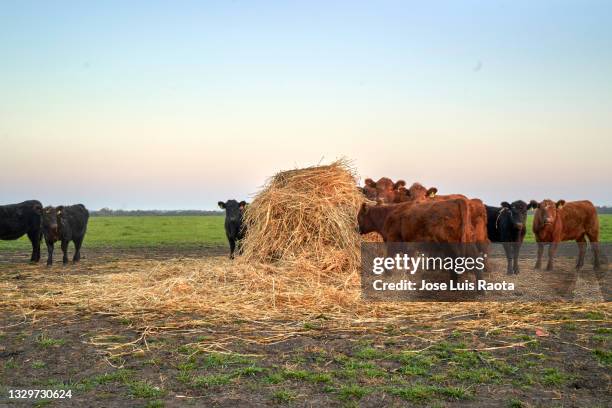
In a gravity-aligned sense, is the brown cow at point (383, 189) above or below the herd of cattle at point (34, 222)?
above

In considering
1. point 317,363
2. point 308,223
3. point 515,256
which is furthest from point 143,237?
point 317,363

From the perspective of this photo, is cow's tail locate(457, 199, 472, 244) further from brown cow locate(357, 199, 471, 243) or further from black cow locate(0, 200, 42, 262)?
black cow locate(0, 200, 42, 262)

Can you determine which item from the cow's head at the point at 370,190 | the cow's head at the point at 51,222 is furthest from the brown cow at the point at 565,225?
the cow's head at the point at 51,222

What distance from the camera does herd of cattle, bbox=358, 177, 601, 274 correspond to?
10.2 m

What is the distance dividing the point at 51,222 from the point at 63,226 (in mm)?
396

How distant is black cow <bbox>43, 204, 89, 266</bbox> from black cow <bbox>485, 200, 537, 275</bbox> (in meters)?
11.4

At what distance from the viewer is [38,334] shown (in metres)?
7.40

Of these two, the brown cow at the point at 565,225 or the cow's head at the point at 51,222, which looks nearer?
the brown cow at the point at 565,225

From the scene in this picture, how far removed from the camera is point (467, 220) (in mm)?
10086

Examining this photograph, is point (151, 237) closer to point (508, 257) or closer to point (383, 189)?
point (383, 189)

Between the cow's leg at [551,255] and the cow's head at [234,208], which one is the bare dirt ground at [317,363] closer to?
the cow's leg at [551,255]

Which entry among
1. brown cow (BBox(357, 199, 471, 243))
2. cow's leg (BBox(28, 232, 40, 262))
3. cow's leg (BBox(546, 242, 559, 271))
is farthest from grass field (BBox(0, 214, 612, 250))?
brown cow (BBox(357, 199, 471, 243))

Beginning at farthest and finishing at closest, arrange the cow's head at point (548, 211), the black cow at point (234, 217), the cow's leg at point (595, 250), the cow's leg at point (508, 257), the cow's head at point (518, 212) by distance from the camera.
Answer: the black cow at point (234, 217)
the cow's leg at point (595, 250)
the cow's head at point (548, 211)
the cow's head at point (518, 212)
the cow's leg at point (508, 257)

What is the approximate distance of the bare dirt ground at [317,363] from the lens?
5.04 m
